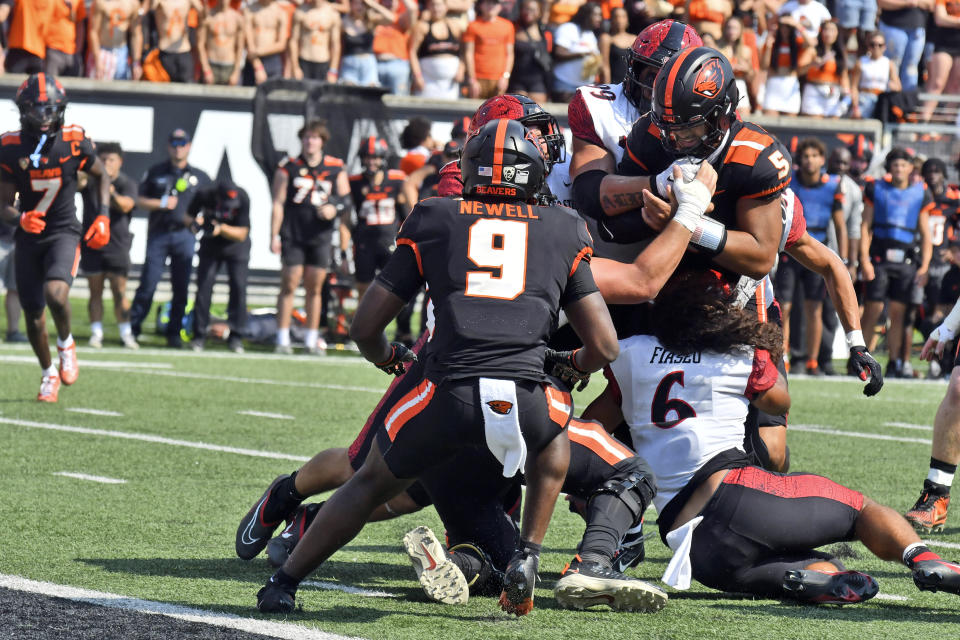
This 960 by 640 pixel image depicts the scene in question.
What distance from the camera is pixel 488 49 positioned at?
1642cm

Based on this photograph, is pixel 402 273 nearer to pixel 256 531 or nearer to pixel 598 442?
pixel 598 442

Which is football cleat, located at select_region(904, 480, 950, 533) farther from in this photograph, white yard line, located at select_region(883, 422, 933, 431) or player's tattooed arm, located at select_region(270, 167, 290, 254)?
player's tattooed arm, located at select_region(270, 167, 290, 254)

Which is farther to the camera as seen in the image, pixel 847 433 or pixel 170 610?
pixel 847 433

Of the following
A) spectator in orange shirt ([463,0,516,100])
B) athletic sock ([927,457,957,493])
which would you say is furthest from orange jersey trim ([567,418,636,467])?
spectator in orange shirt ([463,0,516,100])

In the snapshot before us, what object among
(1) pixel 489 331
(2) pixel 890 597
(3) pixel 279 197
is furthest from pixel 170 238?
(1) pixel 489 331

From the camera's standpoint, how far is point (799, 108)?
17.3 metres

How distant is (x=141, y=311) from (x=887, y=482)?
326 inches

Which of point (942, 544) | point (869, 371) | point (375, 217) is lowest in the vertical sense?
point (375, 217)

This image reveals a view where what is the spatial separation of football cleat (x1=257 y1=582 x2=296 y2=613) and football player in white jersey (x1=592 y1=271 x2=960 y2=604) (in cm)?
109

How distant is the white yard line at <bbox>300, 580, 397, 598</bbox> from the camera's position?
4.58 m

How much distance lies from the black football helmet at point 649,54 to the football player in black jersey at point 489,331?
1172 mm

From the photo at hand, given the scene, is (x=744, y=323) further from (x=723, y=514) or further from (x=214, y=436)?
(x=214, y=436)

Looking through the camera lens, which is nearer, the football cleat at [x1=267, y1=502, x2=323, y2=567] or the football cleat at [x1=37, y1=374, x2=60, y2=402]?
the football cleat at [x1=267, y1=502, x2=323, y2=567]

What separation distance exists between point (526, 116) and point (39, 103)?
5171mm
